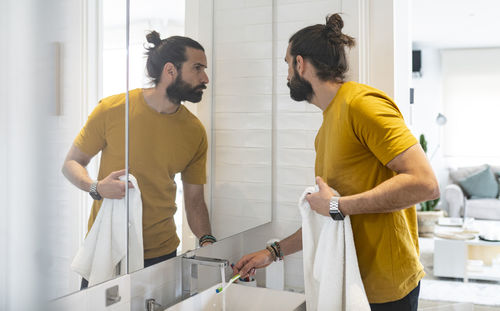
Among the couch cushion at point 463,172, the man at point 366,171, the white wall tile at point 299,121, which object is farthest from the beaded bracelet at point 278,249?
the couch cushion at point 463,172

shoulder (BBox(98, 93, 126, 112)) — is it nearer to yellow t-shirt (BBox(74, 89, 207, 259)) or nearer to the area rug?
yellow t-shirt (BBox(74, 89, 207, 259))

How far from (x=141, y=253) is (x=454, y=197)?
4719 millimetres

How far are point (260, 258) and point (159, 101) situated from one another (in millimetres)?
676

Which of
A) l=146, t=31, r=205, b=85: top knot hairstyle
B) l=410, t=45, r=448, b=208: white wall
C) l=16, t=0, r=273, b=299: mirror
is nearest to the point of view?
l=16, t=0, r=273, b=299: mirror

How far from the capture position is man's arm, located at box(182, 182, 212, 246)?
1226 mm

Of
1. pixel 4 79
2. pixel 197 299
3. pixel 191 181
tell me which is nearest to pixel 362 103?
pixel 191 181

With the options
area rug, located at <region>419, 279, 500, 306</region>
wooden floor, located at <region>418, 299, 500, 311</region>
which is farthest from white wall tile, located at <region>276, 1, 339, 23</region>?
area rug, located at <region>419, 279, 500, 306</region>

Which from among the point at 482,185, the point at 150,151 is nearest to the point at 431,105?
the point at 482,185

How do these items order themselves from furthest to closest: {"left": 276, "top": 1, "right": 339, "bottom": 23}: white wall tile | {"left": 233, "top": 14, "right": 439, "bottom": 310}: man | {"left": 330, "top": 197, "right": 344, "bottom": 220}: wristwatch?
{"left": 276, "top": 1, "right": 339, "bottom": 23}: white wall tile, {"left": 330, "top": 197, "right": 344, "bottom": 220}: wristwatch, {"left": 233, "top": 14, "right": 439, "bottom": 310}: man

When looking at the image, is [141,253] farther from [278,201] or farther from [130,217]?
[278,201]

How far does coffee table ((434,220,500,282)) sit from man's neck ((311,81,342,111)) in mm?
1933

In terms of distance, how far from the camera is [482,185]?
4.97 metres

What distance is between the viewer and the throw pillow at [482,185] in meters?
4.93

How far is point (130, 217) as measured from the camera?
1.01 m
